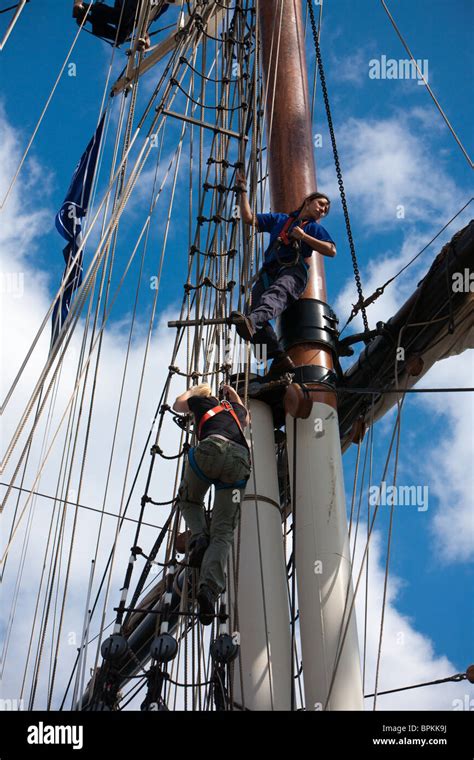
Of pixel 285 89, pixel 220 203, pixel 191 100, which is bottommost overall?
pixel 220 203

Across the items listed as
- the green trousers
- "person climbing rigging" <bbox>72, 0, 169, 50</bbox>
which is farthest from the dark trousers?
"person climbing rigging" <bbox>72, 0, 169, 50</bbox>

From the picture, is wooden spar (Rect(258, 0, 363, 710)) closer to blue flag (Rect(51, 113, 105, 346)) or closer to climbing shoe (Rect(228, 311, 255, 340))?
climbing shoe (Rect(228, 311, 255, 340))

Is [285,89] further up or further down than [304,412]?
further up

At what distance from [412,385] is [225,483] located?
253 cm

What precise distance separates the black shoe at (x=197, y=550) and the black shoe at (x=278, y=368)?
158cm

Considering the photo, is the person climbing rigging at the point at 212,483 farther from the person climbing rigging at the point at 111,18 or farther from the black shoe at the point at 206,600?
the person climbing rigging at the point at 111,18

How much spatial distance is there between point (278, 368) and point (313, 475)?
75 cm

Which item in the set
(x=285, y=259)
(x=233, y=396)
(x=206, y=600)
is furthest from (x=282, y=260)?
(x=206, y=600)

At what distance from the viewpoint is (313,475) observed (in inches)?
215

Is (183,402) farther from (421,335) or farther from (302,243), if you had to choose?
(421,335)

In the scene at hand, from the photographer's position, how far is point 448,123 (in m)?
6.19

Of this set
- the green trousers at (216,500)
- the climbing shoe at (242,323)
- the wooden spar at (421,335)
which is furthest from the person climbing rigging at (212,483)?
the wooden spar at (421,335)
